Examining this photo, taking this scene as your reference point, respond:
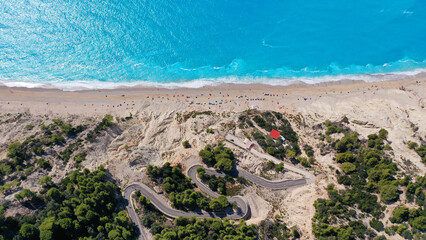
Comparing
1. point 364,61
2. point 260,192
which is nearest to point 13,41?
point 260,192

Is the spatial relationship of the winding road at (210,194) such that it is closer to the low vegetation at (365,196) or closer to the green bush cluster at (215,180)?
the green bush cluster at (215,180)

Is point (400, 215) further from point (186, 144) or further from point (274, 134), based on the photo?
point (186, 144)

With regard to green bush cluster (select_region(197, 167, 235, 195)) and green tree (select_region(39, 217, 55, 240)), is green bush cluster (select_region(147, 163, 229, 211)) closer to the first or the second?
green bush cluster (select_region(197, 167, 235, 195))

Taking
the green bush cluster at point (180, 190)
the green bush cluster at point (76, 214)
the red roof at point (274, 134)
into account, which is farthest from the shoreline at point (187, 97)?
the green bush cluster at point (76, 214)

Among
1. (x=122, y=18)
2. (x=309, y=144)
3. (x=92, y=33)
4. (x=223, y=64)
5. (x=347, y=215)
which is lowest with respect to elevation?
(x=347, y=215)

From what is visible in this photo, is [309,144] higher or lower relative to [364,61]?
lower

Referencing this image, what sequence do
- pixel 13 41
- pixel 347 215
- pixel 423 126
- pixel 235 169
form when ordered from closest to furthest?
pixel 347 215 → pixel 235 169 → pixel 423 126 → pixel 13 41

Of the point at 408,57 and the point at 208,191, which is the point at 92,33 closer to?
the point at 208,191
